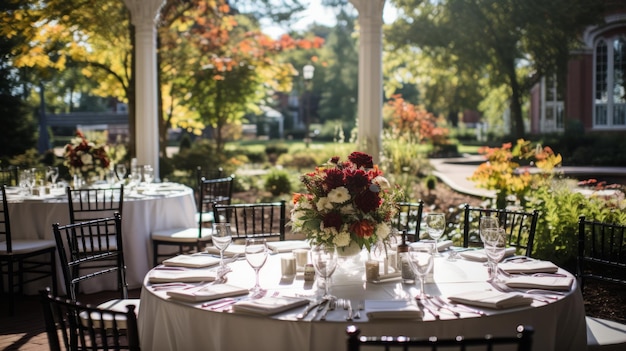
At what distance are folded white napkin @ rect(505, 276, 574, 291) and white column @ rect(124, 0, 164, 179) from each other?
6441 mm

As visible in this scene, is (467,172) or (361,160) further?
(467,172)

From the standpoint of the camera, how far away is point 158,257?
6832mm

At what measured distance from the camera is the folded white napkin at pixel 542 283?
3.06 m

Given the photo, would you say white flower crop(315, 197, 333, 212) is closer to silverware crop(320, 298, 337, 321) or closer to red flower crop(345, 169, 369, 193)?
red flower crop(345, 169, 369, 193)

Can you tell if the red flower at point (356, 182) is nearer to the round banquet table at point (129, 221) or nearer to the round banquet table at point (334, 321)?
the round banquet table at point (334, 321)

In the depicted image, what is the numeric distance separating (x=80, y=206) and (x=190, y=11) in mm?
6986

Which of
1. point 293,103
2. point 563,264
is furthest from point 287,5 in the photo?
point 293,103

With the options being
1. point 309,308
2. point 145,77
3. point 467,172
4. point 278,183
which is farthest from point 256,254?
point 467,172

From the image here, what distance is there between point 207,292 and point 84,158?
452cm

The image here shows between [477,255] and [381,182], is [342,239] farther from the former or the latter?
[477,255]

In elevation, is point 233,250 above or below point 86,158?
below

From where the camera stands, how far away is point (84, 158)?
6953 mm

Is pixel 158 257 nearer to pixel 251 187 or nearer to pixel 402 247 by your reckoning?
pixel 402 247

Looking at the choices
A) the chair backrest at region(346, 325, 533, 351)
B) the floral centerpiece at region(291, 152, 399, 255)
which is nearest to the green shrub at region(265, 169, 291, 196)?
the floral centerpiece at region(291, 152, 399, 255)
